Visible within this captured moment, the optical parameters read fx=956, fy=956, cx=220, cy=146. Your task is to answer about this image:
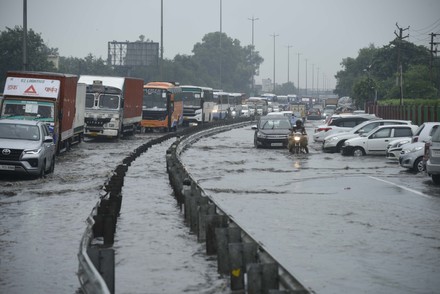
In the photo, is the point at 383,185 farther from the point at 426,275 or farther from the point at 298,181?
the point at 426,275

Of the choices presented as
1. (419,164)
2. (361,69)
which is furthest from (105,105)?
(361,69)

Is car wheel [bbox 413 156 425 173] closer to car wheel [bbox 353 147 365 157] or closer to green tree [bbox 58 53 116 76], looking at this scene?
car wheel [bbox 353 147 365 157]

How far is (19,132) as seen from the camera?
2723cm

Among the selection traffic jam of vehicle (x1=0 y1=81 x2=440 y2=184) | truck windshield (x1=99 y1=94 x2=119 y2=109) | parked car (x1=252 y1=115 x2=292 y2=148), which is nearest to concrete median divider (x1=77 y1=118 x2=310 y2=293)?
traffic jam of vehicle (x1=0 y1=81 x2=440 y2=184)

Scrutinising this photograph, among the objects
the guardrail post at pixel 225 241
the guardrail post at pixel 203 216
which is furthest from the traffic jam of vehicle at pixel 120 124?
the guardrail post at pixel 225 241

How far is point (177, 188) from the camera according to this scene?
838 inches

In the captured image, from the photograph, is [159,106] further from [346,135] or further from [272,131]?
[346,135]

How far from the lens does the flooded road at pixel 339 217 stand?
12312 mm

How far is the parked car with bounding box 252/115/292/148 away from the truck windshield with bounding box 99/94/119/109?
791cm

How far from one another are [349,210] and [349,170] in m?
12.3

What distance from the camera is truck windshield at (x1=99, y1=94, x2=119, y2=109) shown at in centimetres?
4984

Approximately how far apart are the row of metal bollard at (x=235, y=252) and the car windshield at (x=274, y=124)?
26.4m

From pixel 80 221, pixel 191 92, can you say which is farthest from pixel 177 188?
pixel 191 92

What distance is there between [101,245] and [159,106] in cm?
4832
